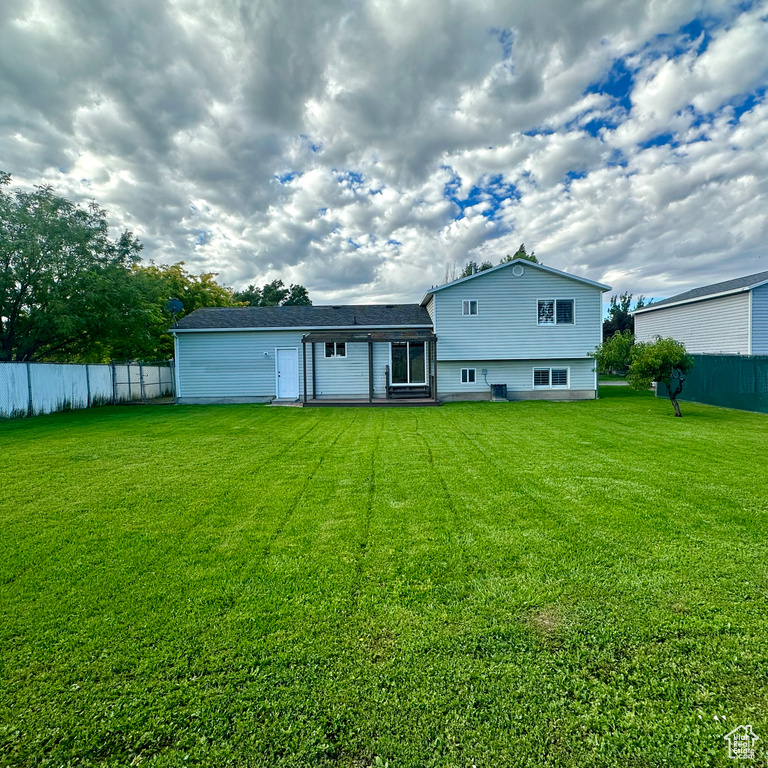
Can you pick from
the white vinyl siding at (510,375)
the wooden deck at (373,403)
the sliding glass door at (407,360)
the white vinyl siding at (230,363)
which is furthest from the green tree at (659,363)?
the white vinyl siding at (230,363)

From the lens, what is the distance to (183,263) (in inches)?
1067

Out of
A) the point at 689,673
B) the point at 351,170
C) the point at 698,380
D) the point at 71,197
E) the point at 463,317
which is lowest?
the point at 689,673

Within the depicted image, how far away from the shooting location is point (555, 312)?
1568 cm

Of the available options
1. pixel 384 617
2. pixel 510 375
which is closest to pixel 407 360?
pixel 510 375

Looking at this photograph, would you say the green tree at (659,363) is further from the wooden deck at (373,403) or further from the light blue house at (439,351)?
the wooden deck at (373,403)

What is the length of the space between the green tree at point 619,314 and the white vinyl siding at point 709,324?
67.3 feet

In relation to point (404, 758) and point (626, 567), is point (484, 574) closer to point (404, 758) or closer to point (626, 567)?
point (626, 567)

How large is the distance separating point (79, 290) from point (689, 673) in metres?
18.7

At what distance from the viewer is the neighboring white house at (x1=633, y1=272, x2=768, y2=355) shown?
14.8 meters

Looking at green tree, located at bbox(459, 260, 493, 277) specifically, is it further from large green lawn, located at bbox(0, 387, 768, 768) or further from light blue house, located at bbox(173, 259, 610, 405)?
large green lawn, located at bbox(0, 387, 768, 768)

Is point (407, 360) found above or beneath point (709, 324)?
beneath

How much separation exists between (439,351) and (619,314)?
3474 centimetres

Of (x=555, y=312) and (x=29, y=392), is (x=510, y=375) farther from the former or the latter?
(x=29, y=392)

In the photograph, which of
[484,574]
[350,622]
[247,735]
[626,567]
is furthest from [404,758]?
[626,567]
